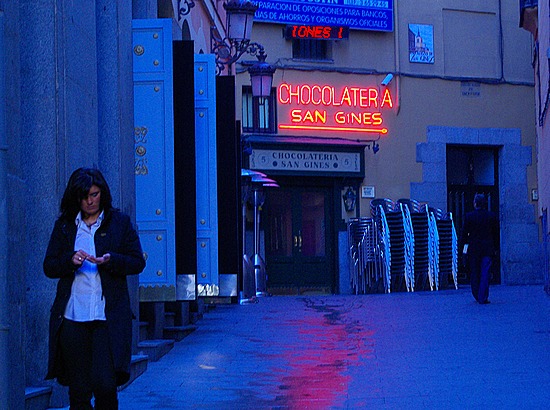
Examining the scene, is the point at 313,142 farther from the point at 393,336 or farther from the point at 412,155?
the point at 393,336

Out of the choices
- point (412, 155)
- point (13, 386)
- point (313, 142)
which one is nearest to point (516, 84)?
point (412, 155)

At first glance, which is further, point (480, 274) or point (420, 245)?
point (420, 245)

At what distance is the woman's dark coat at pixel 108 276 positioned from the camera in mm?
5906

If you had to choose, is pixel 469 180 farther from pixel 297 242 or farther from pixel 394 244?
pixel 297 242

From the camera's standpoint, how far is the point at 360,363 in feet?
33.8

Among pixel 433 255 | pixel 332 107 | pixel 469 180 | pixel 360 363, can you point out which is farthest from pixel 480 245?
pixel 469 180

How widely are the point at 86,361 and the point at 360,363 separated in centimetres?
471

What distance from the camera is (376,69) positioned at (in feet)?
93.8

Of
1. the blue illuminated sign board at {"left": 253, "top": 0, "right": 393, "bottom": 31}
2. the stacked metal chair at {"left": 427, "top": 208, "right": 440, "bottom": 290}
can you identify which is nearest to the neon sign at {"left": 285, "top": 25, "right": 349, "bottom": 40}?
the blue illuminated sign board at {"left": 253, "top": 0, "right": 393, "bottom": 31}

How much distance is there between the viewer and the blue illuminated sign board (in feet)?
89.2

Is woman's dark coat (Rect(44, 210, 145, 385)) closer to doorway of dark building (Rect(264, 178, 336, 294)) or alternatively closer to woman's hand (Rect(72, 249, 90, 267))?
woman's hand (Rect(72, 249, 90, 267))

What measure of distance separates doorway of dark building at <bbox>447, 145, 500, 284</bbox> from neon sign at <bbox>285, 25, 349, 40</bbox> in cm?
414

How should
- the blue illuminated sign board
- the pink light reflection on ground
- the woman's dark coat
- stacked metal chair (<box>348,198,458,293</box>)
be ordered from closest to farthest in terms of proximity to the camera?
1. the woman's dark coat
2. the pink light reflection on ground
3. stacked metal chair (<box>348,198,458,293</box>)
4. the blue illuminated sign board

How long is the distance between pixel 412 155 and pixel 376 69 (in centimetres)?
229
